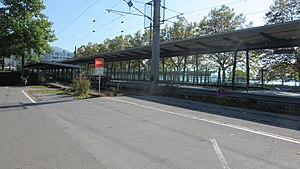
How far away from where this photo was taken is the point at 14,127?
22.0 feet

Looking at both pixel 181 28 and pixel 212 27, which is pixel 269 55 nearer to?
pixel 212 27

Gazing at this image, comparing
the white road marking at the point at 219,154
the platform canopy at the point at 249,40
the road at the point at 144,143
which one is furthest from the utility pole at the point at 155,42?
the white road marking at the point at 219,154

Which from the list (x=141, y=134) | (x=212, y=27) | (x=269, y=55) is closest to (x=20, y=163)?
(x=141, y=134)

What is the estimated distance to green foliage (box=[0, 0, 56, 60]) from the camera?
3038cm

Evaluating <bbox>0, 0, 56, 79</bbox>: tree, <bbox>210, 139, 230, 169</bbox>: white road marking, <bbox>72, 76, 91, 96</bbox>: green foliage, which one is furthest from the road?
<bbox>0, 0, 56, 79</bbox>: tree

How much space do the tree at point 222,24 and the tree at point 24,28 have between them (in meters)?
26.0

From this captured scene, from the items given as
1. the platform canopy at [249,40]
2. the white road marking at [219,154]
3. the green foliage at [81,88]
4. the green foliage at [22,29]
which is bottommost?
the white road marking at [219,154]

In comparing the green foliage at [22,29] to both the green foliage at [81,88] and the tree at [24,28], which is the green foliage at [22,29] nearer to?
the tree at [24,28]

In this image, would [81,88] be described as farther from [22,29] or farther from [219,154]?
[22,29]

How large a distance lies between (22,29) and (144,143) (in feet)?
105

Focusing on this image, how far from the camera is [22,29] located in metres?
30.4

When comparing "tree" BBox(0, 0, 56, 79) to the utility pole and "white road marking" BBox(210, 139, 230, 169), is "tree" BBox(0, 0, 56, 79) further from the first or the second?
"white road marking" BBox(210, 139, 230, 169)

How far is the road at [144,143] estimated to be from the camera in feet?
13.6

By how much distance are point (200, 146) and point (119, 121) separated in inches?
141
